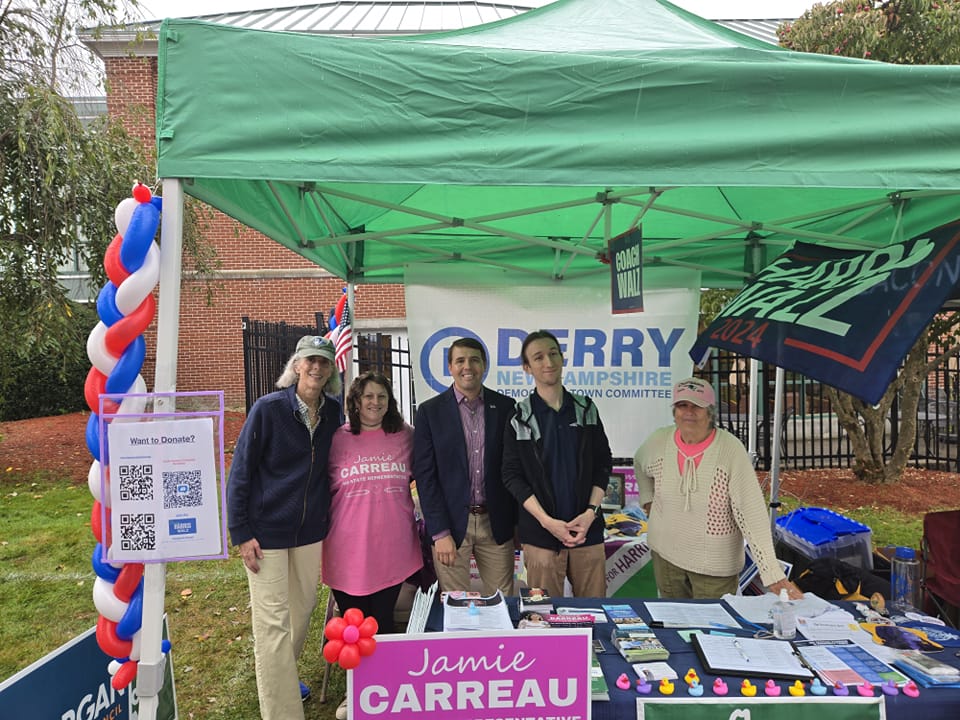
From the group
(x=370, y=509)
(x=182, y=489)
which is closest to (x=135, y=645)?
(x=182, y=489)

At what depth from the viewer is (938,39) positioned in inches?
252

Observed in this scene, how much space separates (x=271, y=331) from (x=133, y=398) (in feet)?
26.0

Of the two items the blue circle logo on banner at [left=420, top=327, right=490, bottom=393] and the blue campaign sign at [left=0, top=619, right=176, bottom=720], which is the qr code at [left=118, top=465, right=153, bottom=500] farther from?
the blue circle logo on banner at [left=420, top=327, right=490, bottom=393]

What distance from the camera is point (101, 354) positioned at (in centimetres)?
182

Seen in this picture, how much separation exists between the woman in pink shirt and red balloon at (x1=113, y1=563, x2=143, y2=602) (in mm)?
919

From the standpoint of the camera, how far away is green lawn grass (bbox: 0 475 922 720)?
132 inches

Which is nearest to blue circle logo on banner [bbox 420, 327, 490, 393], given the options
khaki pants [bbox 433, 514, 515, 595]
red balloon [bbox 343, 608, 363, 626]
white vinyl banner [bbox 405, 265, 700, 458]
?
white vinyl banner [bbox 405, 265, 700, 458]

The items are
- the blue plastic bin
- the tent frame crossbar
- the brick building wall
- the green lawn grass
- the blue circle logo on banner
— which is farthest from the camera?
the brick building wall

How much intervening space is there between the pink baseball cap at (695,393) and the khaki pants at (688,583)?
707 mm

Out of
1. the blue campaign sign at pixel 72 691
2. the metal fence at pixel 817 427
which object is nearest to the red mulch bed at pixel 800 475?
the metal fence at pixel 817 427

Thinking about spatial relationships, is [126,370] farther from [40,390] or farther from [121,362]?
[40,390]

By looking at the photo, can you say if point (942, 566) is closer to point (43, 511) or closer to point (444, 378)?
point (444, 378)

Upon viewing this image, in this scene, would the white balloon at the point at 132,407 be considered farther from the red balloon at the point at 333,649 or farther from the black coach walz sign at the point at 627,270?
the black coach walz sign at the point at 627,270

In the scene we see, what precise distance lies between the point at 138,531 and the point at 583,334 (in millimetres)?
3491
